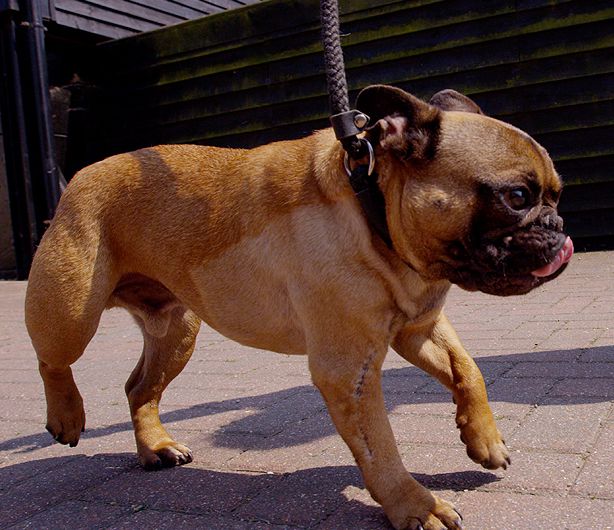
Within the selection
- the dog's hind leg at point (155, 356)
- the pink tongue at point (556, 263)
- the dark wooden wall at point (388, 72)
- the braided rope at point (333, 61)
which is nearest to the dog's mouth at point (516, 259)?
the pink tongue at point (556, 263)

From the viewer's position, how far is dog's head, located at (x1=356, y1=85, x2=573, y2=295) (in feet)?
7.64

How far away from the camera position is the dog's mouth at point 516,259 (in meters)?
2.34

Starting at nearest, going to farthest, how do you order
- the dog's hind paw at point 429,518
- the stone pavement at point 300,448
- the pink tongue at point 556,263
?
1. the dog's hind paw at point 429,518
2. the pink tongue at point 556,263
3. the stone pavement at point 300,448

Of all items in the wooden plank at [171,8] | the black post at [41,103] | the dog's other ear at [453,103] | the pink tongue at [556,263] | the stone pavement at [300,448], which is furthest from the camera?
the wooden plank at [171,8]

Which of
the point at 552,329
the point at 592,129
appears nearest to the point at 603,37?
the point at 592,129

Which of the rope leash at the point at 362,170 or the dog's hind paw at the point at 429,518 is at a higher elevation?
the rope leash at the point at 362,170

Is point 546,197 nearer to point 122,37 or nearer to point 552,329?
point 552,329

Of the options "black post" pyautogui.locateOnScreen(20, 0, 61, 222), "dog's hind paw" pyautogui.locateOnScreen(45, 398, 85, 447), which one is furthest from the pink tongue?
"black post" pyautogui.locateOnScreen(20, 0, 61, 222)

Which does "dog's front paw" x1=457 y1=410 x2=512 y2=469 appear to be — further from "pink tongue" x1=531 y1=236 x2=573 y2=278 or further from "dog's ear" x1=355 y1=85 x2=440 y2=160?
"dog's ear" x1=355 y1=85 x2=440 y2=160

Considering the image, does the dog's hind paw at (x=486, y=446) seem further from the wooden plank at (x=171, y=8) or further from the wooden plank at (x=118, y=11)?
the wooden plank at (x=171, y=8)

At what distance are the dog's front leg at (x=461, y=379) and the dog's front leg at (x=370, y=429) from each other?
1.08 ft

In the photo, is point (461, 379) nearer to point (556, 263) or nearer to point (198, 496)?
point (556, 263)

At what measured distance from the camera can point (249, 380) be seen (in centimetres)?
460

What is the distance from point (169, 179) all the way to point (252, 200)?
1.48ft
